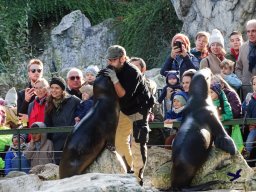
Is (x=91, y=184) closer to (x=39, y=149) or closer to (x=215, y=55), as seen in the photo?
(x=39, y=149)

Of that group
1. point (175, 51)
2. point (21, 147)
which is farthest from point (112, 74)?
point (175, 51)

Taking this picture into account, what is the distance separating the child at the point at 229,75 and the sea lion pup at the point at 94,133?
2601mm

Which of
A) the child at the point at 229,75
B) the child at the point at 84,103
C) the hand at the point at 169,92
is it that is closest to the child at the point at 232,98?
the child at the point at 229,75

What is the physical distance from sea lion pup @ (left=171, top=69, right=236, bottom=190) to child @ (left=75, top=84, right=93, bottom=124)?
6.90 feet

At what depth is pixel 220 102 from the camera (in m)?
11.5

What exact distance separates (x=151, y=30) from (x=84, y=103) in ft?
28.5

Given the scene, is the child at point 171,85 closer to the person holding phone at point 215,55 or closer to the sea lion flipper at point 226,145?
the person holding phone at point 215,55

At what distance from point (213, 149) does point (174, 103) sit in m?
1.81

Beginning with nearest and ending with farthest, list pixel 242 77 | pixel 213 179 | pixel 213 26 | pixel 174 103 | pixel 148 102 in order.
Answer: pixel 213 179, pixel 148 102, pixel 174 103, pixel 242 77, pixel 213 26

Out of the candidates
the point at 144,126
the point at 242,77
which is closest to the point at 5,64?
the point at 242,77

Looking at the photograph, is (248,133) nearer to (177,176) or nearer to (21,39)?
(177,176)

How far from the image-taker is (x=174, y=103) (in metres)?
11.8

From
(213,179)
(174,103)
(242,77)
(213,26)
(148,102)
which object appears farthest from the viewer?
(213,26)

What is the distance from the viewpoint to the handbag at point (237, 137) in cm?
1145
